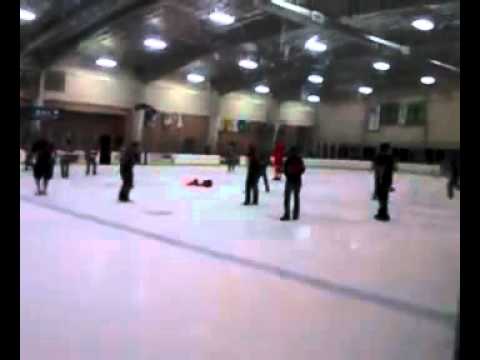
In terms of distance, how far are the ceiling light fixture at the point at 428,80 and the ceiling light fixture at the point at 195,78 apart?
12.4m

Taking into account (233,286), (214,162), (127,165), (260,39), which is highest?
(260,39)

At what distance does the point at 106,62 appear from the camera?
89.0ft

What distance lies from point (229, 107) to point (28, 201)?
23.5 metres

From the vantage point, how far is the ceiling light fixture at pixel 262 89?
Answer: 103 ft

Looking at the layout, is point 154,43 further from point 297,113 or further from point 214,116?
point 297,113

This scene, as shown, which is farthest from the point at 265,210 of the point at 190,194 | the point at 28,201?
the point at 28,201

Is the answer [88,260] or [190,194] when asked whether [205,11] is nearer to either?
[190,194]

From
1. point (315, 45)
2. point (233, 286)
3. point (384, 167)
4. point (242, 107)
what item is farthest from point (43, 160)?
point (242, 107)

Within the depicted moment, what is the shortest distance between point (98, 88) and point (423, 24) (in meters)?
17.8

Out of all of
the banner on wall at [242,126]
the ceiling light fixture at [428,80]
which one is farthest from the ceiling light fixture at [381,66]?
the banner on wall at [242,126]

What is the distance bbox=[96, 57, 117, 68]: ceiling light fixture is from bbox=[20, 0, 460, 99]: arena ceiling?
0.32 meters

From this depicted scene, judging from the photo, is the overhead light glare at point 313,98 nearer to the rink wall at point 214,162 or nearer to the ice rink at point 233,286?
the rink wall at point 214,162

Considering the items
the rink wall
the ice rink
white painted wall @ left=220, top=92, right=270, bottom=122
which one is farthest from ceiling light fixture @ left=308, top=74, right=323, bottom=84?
the ice rink

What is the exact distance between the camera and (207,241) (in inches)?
271
